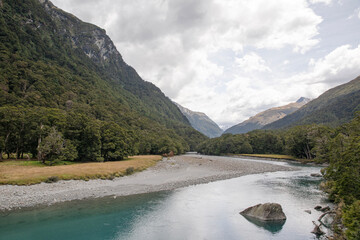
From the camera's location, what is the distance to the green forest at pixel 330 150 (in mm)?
18253

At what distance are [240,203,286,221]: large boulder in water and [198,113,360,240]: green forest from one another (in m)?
6.56

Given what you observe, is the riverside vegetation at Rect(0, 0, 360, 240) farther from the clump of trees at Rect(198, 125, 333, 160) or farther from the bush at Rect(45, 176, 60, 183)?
the bush at Rect(45, 176, 60, 183)

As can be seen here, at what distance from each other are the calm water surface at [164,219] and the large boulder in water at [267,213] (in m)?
1.06

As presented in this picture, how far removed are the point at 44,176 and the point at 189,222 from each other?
33.4m

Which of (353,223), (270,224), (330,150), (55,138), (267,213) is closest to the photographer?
(353,223)

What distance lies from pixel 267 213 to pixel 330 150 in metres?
34.1

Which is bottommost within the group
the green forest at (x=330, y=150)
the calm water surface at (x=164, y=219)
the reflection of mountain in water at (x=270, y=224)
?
the reflection of mountain in water at (x=270, y=224)

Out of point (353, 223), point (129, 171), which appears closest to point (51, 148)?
point (129, 171)

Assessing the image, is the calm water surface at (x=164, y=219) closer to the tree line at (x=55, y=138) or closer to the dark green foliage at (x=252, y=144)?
the tree line at (x=55, y=138)

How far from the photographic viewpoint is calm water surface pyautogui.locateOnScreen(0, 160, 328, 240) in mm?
21547

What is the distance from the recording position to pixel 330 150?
48875 mm

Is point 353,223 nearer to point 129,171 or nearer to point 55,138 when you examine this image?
point 129,171

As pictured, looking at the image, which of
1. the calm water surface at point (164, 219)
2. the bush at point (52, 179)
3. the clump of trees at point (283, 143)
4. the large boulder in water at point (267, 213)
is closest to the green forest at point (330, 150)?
the clump of trees at point (283, 143)

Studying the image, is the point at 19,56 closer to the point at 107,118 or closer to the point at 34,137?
the point at 107,118
